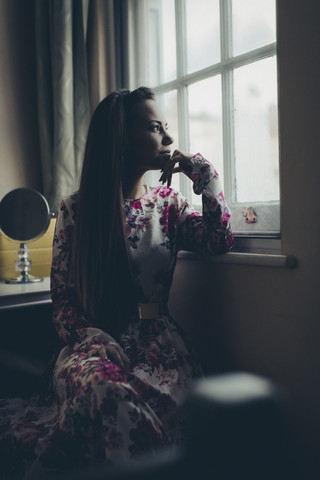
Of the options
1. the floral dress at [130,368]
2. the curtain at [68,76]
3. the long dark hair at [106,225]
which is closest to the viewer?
the floral dress at [130,368]

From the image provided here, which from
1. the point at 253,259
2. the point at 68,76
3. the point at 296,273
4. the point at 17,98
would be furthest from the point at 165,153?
the point at 17,98

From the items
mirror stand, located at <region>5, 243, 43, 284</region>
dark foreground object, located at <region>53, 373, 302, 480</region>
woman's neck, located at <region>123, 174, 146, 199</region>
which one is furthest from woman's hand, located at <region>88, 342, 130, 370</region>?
mirror stand, located at <region>5, 243, 43, 284</region>

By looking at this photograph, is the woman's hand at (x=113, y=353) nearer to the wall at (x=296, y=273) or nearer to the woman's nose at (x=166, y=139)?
the wall at (x=296, y=273)

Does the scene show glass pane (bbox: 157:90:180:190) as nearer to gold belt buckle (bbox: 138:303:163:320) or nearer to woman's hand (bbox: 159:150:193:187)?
woman's hand (bbox: 159:150:193:187)

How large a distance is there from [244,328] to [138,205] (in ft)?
1.54

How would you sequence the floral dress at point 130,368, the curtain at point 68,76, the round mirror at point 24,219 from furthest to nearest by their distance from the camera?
the curtain at point 68,76 → the round mirror at point 24,219 → the floral dress at point 130,368

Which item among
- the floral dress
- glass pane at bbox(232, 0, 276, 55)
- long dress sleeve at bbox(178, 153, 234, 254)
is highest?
glass pane at bbox(232, 0, 276, 55)

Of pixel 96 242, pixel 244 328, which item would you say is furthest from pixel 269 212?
pixel 96 242

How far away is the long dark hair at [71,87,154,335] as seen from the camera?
132 cm

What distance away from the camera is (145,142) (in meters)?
1.36

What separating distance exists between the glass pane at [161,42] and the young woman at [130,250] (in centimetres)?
61

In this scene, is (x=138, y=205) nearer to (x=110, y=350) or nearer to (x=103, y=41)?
(x=110, y=350)

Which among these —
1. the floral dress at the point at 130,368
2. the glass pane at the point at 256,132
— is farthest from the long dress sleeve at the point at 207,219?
the glass pane at the point at 256,132

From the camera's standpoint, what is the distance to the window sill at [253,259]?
1214 millimetres
